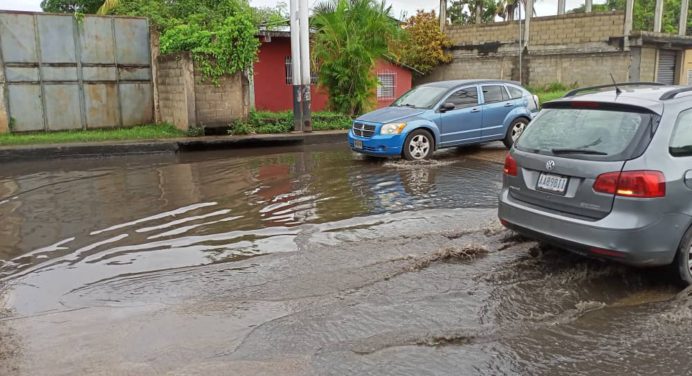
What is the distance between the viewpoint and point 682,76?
95.4 feet

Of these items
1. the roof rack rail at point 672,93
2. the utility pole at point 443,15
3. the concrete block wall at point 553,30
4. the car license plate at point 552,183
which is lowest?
the car license plate at point 552,183

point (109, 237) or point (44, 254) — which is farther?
point (109, 237)

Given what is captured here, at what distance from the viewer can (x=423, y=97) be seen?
12.7 metres

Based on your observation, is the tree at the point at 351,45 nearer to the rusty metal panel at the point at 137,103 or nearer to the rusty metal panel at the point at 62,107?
the rusty metal panel at the point at 137,103

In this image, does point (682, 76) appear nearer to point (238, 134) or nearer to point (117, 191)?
point (238, 134)

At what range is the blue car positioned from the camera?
11781mm

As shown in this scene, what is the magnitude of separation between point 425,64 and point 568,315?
2797 centimetres

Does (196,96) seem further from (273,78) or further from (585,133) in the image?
(585,133)

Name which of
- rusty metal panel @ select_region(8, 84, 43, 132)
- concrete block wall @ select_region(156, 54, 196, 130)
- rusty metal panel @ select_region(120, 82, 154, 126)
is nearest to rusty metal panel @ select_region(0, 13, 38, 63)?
rusty metal panel @ select_region(8, 84, 43, 132)

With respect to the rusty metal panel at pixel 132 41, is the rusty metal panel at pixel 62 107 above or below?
below

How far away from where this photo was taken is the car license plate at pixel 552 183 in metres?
5.10

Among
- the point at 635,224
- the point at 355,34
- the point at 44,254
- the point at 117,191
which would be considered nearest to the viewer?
the point at 635,224

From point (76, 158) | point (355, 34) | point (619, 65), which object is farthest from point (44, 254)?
point (619, 65)

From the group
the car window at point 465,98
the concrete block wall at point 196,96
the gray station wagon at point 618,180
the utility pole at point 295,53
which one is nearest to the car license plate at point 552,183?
the gray station wagon at point 618,180
